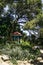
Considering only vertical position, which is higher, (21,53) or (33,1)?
(33,1)

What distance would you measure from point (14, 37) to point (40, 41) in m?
5.02

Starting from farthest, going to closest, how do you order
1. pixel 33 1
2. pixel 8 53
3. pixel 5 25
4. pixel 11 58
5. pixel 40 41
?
pixel 40 41 < pixel 5 25 < pixel 33 1 < pixel 8 53 < pixel 11 58

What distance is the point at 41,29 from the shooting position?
1549 cm

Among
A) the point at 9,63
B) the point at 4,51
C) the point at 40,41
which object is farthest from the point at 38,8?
the point at 9,63

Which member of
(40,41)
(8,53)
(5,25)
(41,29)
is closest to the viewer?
(8,53)

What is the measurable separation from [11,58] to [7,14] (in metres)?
15.6

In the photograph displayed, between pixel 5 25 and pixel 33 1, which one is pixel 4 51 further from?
pixel 5 25

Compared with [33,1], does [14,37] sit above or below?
below

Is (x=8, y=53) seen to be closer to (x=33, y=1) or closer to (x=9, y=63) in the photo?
(x=9, y=63)

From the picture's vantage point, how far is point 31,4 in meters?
24.6

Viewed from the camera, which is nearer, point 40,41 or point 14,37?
point 14,37

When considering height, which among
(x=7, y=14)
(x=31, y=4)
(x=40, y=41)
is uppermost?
(x=31, y=4)

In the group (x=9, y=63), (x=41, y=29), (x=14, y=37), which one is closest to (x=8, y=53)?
(x=9, y=63)

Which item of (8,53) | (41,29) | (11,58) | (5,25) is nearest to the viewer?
(11,58)
